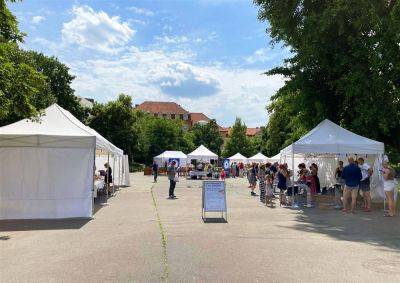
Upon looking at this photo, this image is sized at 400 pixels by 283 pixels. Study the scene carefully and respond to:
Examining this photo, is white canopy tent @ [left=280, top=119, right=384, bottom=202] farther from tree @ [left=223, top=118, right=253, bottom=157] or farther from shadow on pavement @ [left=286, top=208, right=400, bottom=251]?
tree @ [left=223, top=118, right=253, bottom=157]

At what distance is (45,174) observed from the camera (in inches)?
539

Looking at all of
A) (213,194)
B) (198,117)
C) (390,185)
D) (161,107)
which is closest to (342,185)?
(390,185)

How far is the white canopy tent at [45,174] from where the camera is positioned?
13.6 metres

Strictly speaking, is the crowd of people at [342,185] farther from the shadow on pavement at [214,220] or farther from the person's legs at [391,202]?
the shadow on pavement at [214,220]

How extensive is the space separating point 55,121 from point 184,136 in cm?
7258

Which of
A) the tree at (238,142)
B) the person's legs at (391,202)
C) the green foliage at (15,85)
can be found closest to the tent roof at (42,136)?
the green foliage at (15,85)

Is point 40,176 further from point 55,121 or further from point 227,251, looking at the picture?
point 227,251

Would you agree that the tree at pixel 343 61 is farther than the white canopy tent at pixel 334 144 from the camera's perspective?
Yes

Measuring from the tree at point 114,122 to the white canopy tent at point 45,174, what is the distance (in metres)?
46.8

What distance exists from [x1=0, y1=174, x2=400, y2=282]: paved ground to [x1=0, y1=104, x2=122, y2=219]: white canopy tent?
0.74 meters

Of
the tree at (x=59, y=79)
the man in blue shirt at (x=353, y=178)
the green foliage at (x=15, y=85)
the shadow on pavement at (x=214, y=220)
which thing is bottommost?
the shadow on pavement at (x=214, y=220)

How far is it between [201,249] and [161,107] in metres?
132

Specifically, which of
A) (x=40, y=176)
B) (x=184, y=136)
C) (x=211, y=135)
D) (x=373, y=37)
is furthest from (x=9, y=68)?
(x=211, y=135)

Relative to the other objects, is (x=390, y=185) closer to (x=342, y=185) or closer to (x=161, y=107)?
(x=342, y=185)
